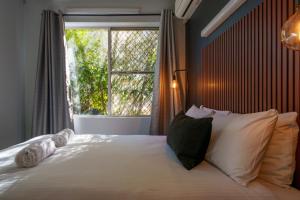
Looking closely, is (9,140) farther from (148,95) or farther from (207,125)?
(207,125)

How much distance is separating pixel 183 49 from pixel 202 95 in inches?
43.3

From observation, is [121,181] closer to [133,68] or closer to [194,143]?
[194,143]

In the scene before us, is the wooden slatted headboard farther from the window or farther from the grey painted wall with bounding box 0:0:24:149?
the grey painted wall with bounding box 0:0:24:149

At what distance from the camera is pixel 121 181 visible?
43.7 inches

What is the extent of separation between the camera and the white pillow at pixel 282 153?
109 centimetres

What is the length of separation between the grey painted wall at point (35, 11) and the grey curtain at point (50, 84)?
222 mm

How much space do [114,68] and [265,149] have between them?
282cm

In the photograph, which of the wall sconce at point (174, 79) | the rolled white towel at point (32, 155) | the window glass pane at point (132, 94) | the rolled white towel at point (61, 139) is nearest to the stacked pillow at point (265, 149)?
the rolled white towel at point (32, 155)

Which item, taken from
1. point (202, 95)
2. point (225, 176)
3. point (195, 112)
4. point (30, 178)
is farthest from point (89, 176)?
point (202, 95)

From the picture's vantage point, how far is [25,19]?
3.49 m

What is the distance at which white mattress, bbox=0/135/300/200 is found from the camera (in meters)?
1.01

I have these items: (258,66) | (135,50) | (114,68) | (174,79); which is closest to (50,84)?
(114,68)

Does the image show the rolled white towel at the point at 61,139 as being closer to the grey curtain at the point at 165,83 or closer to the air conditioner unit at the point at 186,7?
the grey curtain at the point at 165,83

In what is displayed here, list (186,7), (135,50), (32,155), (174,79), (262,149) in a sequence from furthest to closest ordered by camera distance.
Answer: (135,50)
(174,79)
(186,7)
(32,155)
(262,149)
